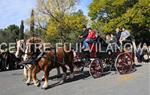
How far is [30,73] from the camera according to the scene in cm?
1555

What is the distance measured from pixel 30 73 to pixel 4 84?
126cm

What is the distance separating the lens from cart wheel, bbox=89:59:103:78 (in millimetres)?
16203

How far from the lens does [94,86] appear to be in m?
14.4

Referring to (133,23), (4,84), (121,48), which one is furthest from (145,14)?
(4,84)

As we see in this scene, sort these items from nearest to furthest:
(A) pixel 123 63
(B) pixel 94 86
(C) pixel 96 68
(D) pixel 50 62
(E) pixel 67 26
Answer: (B) pixel 94 86, (D) pixel 50 62, (C) pixel 96 68, (A) pixel 123 63, (E) pixel 67 26

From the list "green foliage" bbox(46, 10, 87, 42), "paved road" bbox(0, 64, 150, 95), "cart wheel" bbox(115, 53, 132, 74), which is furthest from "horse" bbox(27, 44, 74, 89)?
"green foliage" bbox(46, 10, 87, 42)

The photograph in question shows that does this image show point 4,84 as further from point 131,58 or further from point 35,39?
point 131,58

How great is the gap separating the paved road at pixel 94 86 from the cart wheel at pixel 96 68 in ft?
0.71

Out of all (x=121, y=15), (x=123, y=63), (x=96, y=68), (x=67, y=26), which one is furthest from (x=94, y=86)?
(x=67, y=26)

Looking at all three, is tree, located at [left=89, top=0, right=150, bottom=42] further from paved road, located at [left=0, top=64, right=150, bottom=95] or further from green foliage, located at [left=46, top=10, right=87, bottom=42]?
paved road, located at [left=0, top=64, right=150, bottom=95]

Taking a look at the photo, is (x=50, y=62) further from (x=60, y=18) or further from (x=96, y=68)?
(x=60, y=18)

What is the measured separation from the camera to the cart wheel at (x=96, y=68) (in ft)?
53.2

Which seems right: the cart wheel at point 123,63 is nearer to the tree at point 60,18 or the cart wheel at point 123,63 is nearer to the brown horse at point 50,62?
the brown horse at point 50,62

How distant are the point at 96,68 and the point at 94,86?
202 centimetres
